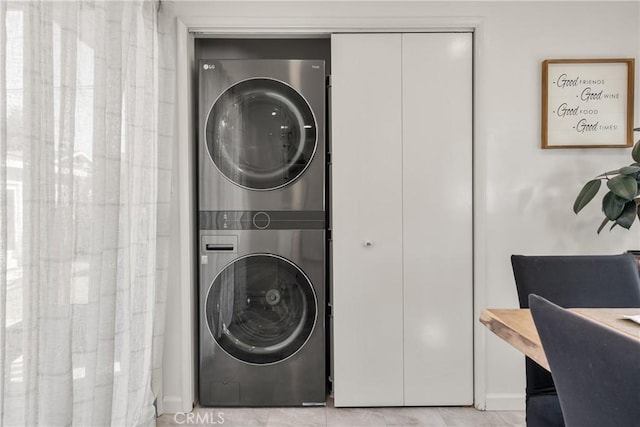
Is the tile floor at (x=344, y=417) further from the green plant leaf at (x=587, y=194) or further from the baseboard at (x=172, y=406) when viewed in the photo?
the green plant leaf at (x=587, y=194)

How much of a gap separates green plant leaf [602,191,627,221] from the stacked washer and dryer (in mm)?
1459

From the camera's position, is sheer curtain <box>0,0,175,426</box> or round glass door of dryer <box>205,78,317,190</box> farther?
round glass door of dryer <box>205,78,317,190</box>

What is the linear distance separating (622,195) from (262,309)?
1917 millimetres

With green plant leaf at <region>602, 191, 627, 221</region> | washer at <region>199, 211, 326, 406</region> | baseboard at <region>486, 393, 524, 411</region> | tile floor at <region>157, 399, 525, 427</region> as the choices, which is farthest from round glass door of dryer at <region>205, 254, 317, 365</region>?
green plant leaf at <region>602, 191, 627, 221</region>

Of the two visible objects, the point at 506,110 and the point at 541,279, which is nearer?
the point at 541,279

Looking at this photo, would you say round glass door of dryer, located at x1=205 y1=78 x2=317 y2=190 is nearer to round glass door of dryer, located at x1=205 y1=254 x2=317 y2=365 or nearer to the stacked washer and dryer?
the stacked washer and dryer

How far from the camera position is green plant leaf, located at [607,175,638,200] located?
1.95 meters

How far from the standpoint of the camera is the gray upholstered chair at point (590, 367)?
598mm

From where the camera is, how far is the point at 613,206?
2.08 meters

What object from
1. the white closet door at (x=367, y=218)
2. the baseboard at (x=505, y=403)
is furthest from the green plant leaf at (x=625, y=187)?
the baseboard at (x=505, y=403)

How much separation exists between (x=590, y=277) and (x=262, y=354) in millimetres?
1675

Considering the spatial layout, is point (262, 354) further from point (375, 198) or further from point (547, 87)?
point (547, 87)

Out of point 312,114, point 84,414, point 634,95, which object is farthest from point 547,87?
point 84,414

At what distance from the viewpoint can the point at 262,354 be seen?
2375mm
